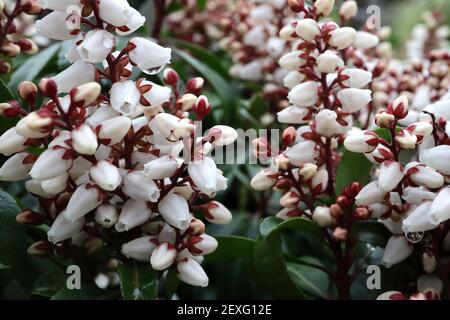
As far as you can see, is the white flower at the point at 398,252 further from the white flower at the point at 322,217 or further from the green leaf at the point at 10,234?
the green leaf at the point at 10,234

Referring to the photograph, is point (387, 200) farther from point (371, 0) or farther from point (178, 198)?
point (371, 0)

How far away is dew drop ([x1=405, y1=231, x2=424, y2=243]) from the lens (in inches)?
25.0

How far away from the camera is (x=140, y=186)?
582mm

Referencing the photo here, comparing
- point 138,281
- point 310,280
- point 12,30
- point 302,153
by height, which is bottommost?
point 310,280

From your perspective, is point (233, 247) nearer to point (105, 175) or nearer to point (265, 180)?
point (265, 180)

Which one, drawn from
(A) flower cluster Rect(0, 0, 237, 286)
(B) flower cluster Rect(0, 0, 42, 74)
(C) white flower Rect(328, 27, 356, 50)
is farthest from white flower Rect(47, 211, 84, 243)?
(C) white flower Rect(328, 27, 356, 50)

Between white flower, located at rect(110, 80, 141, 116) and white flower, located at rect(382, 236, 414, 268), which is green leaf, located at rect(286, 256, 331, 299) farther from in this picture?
white flower, located at rect(110, 80, 141, 116)

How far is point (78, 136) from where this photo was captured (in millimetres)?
534

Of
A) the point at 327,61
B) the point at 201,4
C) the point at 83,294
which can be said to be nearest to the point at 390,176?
the point at 327,61

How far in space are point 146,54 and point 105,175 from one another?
0.12m

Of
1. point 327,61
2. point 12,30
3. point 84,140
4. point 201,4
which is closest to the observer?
point 84,140

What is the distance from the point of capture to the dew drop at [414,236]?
25.0 inches

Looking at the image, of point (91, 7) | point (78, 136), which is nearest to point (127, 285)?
point (78, 136)
